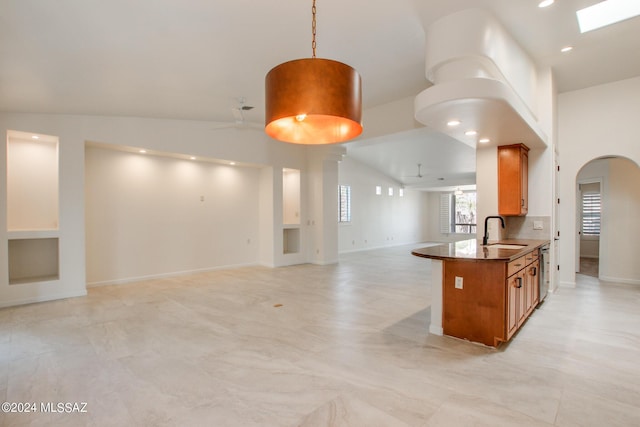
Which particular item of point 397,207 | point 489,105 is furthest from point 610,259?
point 397,207

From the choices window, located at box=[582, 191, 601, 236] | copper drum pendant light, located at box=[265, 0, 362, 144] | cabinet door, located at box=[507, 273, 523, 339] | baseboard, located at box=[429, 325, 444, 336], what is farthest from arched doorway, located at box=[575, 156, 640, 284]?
copper drum pendant light, located at box=[265, 0, 362, 144]

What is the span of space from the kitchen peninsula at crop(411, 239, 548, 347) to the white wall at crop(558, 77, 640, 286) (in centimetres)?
261

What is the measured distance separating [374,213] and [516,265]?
8.79m

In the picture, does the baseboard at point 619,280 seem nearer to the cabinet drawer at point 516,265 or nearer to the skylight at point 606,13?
the cabinet drawer at point 516,265

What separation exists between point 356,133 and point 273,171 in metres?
5.62

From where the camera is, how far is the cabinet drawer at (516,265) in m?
2.95

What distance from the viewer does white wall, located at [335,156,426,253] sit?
35.6 feet

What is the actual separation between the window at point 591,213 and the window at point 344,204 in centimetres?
665

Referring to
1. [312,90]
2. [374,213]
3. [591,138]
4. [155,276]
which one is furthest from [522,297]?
[374,213]

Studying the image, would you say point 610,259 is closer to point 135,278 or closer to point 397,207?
point 397,207

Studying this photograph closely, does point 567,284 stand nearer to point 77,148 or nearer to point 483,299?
point 483,299

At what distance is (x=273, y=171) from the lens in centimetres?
749

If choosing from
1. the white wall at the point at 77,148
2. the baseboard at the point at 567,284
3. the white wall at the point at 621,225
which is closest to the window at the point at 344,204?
the white wall at the point at 77,148

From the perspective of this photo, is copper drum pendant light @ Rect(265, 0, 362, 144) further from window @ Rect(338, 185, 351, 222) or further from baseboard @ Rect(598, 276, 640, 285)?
window @ Rect(338, 185, 351, 222)
